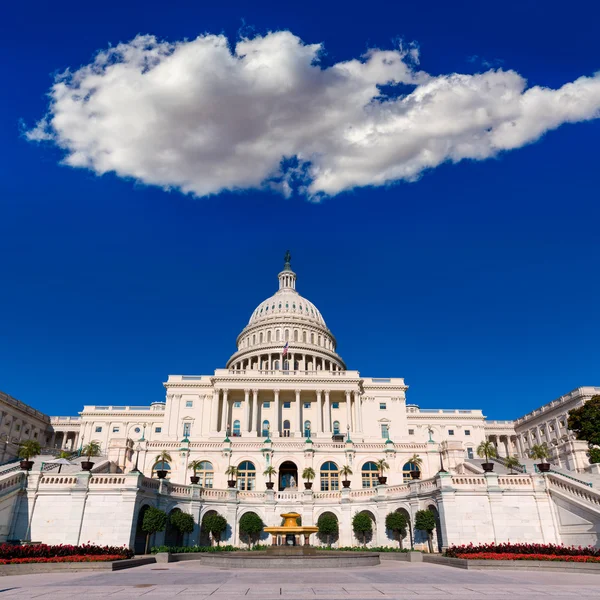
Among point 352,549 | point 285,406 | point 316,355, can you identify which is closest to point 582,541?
point 352,549

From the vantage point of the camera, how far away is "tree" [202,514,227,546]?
42.6 m

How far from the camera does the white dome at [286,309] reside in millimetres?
135750

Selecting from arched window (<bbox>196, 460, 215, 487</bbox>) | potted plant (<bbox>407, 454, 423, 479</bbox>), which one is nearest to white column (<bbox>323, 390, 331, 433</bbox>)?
potted plant (<bbox>407, 454, 423, 479</bbox>)

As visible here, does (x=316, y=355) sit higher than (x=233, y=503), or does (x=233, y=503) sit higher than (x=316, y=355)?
(x=316, y=355)

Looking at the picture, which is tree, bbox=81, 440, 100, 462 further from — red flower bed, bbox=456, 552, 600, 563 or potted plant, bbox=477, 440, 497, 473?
red flower bed, bbox=456, 552, 600, 563

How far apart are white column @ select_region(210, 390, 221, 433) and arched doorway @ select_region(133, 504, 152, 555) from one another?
5610 centimetres

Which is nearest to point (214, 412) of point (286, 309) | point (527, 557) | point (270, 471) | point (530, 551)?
point (270, 471)

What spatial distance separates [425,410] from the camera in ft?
367

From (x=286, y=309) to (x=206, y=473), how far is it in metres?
81.3

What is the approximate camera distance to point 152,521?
35.8 meters

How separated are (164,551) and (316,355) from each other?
89051 millimetres

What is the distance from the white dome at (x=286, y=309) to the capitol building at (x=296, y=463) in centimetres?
251

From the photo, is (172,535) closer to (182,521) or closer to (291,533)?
(182,521)

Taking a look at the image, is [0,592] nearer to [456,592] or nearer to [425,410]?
[456,592]
